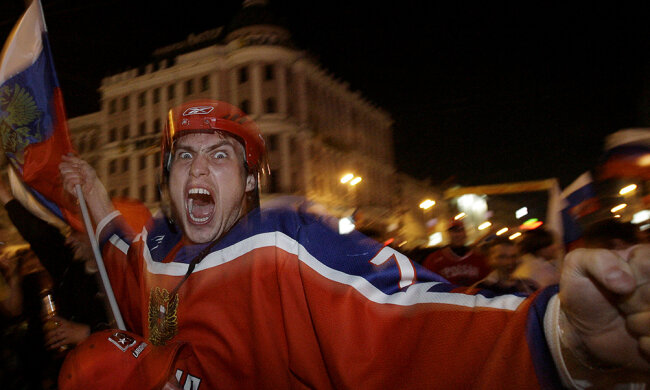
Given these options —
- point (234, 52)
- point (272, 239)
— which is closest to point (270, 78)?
point (234, 52)

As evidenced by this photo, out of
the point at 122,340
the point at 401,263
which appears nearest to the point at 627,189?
the point at 401,263

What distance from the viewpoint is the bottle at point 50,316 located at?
3053mm

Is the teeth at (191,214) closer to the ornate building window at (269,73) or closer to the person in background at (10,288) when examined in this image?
the person in background at (10,288)

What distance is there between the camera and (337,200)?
135ft

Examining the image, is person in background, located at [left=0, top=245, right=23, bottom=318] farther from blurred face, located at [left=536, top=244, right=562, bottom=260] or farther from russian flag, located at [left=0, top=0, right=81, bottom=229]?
blurred face, located at [left=536, top=244, right=562, bottom=260]

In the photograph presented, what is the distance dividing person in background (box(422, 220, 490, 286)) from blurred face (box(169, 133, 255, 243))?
12.5 ft

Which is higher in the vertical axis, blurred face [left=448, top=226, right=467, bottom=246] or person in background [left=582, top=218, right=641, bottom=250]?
person in background [left=582, top=218, right=641, bottom=250]

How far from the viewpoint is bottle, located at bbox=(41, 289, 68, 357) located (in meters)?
3.05

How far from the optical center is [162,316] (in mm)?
1990

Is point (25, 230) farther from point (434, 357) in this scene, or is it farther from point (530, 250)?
point (530, 250)

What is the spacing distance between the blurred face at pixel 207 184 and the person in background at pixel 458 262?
3801mm

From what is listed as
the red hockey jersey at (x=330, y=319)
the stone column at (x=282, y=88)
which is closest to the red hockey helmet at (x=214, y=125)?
the red hockey jersey at (x=330, y=319)

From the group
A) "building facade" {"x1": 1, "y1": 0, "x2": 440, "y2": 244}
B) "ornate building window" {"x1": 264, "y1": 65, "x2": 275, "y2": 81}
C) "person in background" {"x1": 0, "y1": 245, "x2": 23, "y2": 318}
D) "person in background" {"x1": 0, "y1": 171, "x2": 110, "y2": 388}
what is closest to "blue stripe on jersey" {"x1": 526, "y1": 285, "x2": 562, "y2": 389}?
"person in background" {"x1": 0, "y1": 171, "x2": 110, "y2": 388}

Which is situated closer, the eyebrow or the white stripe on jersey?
the white stripe on jersey
